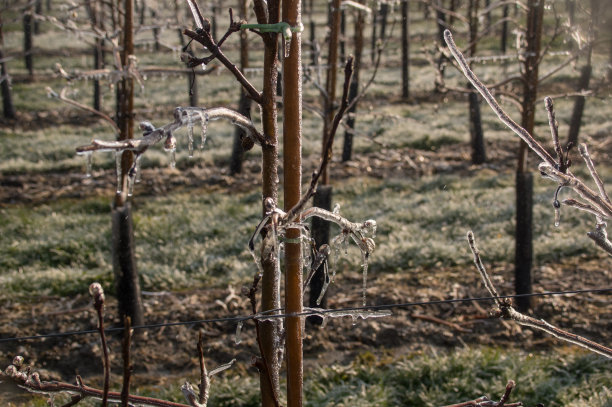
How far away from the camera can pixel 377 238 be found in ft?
26.2

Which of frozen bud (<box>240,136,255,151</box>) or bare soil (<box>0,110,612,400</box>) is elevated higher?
frozen bud (<box>240,136,255,151</box>)

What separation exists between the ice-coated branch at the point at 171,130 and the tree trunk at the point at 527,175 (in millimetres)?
4269

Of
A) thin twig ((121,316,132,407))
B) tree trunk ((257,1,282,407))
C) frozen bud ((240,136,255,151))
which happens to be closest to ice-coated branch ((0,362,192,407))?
thin twig ((121,316,132,407))

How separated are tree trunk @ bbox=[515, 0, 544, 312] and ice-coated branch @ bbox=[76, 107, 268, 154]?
168 inches

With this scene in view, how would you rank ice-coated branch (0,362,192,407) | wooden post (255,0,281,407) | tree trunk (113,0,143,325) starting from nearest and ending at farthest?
1. ice-coated branch (0,362,192,407)
2. wooden post (255,0,281,407)
3. tree trunk (113,0,143,325)

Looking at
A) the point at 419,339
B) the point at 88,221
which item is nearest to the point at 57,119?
the point at 88,221

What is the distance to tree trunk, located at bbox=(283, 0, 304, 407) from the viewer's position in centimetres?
179

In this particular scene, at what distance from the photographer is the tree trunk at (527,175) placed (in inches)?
217

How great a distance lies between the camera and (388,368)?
16.7 feet

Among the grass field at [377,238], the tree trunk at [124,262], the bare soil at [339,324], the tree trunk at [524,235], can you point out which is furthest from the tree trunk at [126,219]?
the tree trunk at [524,235]

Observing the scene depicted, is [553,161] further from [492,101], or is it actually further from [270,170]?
[270,170]

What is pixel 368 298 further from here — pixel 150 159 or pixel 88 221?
pixel 150 159

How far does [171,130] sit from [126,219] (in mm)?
4319

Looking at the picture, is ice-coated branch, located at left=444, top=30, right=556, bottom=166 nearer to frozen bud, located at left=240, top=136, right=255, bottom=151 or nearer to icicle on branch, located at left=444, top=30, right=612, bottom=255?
icicle on branch, located at left=444, top=30, right=612, bottom=255
